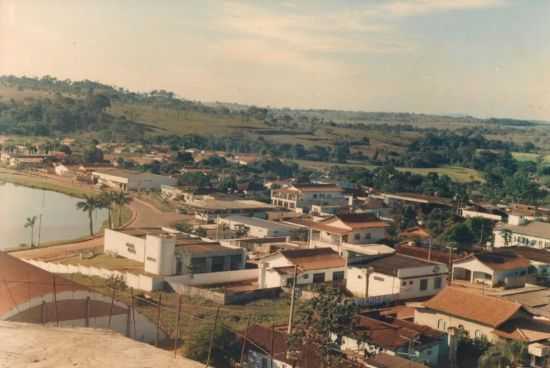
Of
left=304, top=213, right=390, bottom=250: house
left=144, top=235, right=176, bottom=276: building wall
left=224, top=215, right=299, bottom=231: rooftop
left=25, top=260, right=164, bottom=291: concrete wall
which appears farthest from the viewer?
left=224, top=215, right=299, bottom=231: rooftop

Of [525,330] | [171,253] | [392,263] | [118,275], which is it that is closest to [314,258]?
[392,263]

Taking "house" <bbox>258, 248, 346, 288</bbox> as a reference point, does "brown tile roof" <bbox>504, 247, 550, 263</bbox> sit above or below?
above

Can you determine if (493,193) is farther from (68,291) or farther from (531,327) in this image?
(68,291)

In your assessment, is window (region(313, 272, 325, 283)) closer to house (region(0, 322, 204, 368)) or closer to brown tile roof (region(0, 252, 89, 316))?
brown tile roof (region(0, 252, 89, 316))

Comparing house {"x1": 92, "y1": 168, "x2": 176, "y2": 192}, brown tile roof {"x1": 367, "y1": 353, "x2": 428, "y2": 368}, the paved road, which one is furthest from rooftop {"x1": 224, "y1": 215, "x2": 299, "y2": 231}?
brown tile roof {"x1": 367, "y1": 353, "x2": 428, "y2": 368}

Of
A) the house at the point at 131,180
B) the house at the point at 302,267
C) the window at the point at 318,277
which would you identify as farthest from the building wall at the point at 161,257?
the house at the point at 131,180

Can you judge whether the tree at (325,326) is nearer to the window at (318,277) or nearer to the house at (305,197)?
the window at (318,277)

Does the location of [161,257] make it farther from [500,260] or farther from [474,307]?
[500,260]
